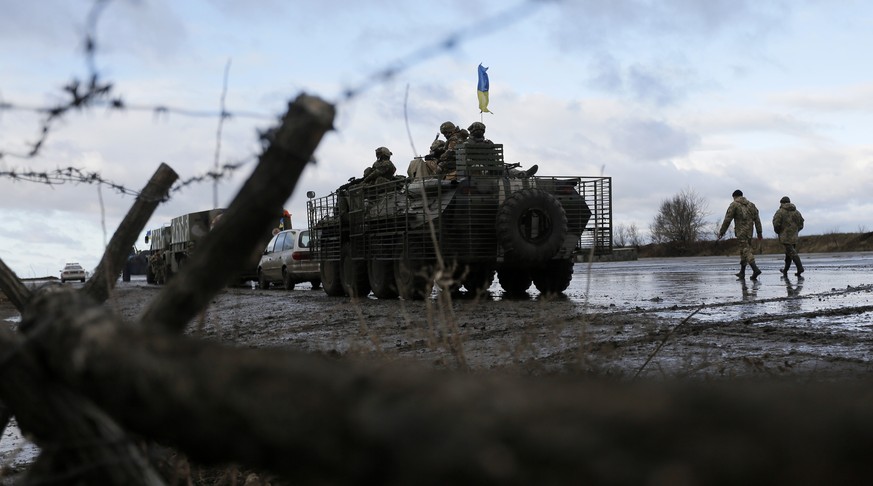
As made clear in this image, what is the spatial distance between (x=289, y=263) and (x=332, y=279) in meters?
4.31

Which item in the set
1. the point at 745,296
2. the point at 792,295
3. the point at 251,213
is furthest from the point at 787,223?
the point at 251,213

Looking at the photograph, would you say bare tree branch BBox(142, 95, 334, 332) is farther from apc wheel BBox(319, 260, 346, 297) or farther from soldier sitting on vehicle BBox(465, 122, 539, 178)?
apc wheel BBox(319, 260, 346, 297)

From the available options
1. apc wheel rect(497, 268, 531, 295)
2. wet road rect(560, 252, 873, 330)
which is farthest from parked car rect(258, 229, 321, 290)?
wet road rect(560, 252, 873, 330)

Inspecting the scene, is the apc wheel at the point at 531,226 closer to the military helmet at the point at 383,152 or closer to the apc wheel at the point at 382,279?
the apc wheel at the point at 382,279

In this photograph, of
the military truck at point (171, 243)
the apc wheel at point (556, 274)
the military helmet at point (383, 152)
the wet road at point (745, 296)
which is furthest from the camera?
the military truck at point (171, 243)

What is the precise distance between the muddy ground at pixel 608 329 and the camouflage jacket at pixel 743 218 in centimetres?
412

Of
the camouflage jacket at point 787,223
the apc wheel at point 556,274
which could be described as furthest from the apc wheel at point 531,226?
the camouflage jacket at point 787,223

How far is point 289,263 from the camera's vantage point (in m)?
22.7

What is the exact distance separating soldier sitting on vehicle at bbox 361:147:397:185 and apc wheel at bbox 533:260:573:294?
2.92 metres

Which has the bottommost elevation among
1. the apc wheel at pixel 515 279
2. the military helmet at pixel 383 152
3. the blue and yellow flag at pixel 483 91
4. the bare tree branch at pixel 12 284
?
the apc wheel at pixel 515 279

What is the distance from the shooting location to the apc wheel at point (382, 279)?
1580 cm

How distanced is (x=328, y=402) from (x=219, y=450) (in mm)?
292

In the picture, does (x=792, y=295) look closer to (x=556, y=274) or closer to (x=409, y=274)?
(x=556, y=274)

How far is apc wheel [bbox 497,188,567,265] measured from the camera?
14.1 meters
